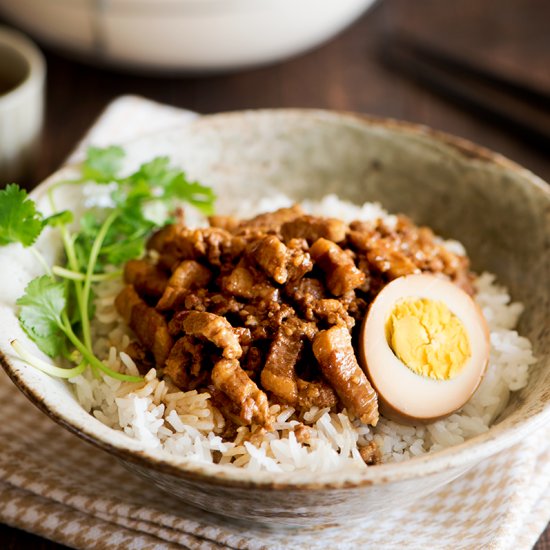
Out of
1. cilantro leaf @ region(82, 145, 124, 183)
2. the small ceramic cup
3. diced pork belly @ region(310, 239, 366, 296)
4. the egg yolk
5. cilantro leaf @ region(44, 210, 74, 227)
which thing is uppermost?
diced pork belly @ region(310, 239, 366, 296)

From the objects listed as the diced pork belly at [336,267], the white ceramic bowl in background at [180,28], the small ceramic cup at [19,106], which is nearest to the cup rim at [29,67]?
the small ceramic cup at [19,106]

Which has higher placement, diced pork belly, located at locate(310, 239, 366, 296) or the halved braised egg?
A: diced pork belly, located at locate(310, 239, 366, 296)

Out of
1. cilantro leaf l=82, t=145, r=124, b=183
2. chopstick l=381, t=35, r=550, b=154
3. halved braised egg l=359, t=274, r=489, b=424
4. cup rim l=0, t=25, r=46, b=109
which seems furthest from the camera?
chopstick l=381, t=35, r=550, b=154

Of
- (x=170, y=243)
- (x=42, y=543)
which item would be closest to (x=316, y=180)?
(x=170, y=243)

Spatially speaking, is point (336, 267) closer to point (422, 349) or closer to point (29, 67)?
point (422, 349)

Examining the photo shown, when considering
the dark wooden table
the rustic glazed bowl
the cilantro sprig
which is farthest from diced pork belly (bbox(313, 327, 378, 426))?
the dark wooden table

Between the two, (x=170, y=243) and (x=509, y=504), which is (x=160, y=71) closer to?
(x=170, y=243)

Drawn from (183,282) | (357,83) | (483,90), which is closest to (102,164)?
(183,282)

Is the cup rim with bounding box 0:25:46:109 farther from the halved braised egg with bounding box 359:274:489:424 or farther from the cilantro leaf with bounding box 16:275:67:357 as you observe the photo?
the halved braised egg with bounding box 359:274:489:424
